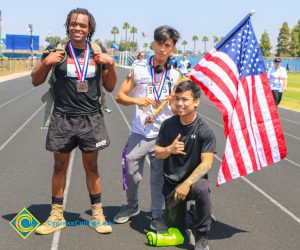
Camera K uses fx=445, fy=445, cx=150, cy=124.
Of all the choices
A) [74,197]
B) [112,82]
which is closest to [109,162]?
[74,197]

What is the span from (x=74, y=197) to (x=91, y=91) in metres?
1.73

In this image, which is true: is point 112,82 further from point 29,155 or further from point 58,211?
point 29,155

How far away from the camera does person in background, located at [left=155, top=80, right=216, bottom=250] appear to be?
3.82 m

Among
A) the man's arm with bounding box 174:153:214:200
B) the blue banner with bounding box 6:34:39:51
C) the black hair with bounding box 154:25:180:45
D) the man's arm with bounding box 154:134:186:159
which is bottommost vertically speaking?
the blue banner with bounding box 6:34:39:51

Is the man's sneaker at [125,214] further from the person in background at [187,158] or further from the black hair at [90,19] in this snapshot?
the black hair at [90,19]

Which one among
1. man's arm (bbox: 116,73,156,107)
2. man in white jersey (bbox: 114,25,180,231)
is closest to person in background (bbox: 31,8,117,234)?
man's arm (bbox: 116,73,156,107)

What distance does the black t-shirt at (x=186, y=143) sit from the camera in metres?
3.93

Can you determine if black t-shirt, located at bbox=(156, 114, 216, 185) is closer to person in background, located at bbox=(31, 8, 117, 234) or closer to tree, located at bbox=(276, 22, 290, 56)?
person in background, located at bbox=(31, 8, 117, 234)

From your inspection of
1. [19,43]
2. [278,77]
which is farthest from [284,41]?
[278,77]

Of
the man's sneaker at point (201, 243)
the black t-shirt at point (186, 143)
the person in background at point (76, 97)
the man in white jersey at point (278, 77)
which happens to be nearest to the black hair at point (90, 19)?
the person in background at point (76, 97)

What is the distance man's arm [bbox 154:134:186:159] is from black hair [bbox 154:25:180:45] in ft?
3.00

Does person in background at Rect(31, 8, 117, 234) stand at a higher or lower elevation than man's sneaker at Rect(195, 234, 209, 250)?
higher

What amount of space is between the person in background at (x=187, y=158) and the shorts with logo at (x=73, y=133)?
61cm

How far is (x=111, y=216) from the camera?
476cm
